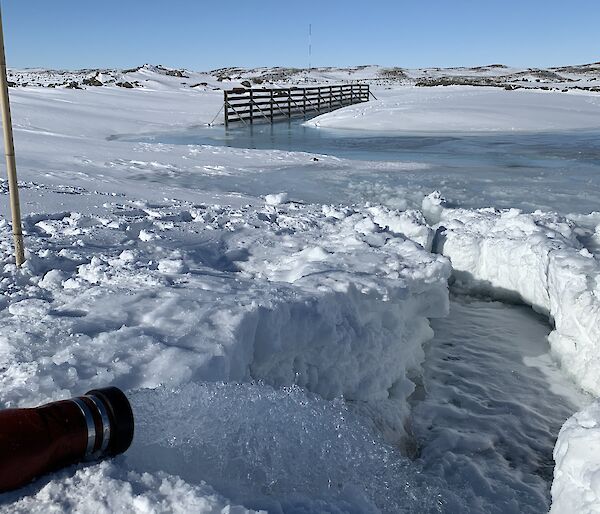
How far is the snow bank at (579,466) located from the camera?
2.65 meters

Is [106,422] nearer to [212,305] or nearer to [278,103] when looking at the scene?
[212,305]

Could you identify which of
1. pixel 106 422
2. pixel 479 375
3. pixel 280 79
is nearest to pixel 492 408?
pixel 479 375

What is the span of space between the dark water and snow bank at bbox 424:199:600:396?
2093 millimetres

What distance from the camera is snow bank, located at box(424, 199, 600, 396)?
5.18 m

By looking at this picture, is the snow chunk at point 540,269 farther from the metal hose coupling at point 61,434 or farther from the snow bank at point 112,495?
the metal hose coupling at point 61,434

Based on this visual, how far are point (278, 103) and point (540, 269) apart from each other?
76.1 feet

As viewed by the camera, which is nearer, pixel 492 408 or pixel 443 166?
pixel 492 408

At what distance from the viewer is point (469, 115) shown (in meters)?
24.3

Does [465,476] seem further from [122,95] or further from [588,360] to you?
[122,95]

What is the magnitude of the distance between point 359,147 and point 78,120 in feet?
30.4

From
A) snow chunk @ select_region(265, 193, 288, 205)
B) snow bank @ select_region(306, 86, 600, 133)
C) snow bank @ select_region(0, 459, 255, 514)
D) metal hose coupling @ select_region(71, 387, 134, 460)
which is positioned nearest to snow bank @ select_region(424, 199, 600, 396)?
snow chunk @ select_region(265, 193, 288, 205)

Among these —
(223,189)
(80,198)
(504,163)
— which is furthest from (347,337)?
(504,163)

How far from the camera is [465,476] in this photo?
4.12 meters

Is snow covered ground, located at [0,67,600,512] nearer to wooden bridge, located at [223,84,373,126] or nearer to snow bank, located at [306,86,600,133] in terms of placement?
snow bank, located at [306,86,600,133]
